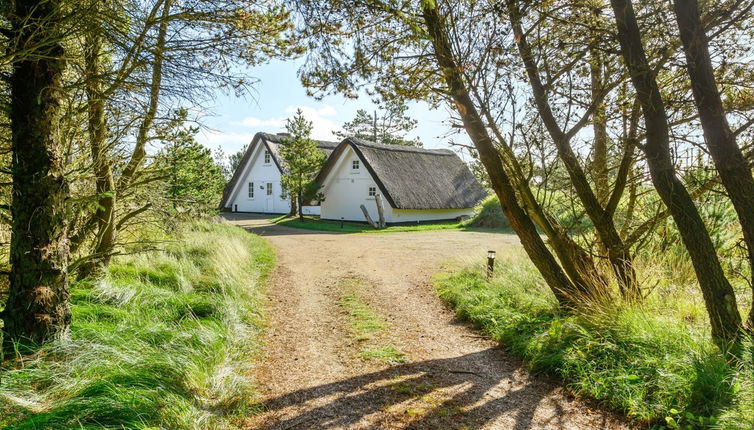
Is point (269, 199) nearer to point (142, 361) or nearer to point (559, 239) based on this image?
point (559, 239)

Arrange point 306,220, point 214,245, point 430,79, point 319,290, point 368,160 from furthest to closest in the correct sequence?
1. point 306,220
2. point 368,160
3. point 214,245
4. point 319,290
5. point 430,79

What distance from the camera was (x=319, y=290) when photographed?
8000 millimetres

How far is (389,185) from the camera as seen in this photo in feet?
74.9

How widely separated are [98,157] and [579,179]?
5.93m

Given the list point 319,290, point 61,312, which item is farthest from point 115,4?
point 319,290

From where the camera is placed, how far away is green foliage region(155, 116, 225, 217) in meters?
6.87

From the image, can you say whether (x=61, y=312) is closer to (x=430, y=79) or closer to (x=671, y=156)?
(x=430, y=79)

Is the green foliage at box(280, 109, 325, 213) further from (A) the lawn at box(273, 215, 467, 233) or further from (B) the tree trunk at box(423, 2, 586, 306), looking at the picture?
(B) the tree trunk at box(423, 2, 586, 306)

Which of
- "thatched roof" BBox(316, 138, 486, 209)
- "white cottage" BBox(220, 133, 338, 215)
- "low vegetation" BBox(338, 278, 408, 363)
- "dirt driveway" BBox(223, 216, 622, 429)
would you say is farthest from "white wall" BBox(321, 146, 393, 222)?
"low vegetation" BBox(338, 278, 408, 363)

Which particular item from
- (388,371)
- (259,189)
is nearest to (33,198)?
(388,371)

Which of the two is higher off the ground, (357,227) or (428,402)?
(357,227)

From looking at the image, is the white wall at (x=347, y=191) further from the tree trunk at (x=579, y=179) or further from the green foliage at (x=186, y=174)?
the tree trunk at (x=579, y=179)

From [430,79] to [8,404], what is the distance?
5.48 m

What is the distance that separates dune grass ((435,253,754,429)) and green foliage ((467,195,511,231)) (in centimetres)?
1577
